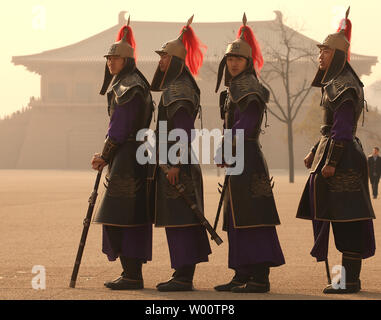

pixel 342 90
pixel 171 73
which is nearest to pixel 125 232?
pixel 171 73

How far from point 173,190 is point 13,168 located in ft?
161

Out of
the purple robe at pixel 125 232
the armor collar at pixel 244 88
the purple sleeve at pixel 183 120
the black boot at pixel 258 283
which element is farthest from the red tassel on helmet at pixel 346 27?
the black boot at pixel 258 283

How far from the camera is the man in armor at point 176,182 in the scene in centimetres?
555

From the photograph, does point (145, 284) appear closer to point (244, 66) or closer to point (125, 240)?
point (125, 240)

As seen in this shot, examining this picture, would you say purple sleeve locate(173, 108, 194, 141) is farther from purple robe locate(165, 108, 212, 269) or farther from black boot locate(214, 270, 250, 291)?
black boot locate(214, 270, 250, 291)

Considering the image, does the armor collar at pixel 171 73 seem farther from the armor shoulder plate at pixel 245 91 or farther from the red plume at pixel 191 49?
the armor shoulder plate at pixel 245 91

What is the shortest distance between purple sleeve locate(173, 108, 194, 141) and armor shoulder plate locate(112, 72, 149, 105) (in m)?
0.33

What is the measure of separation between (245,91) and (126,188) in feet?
3.50

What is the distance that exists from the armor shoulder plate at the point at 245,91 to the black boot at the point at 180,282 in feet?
3.82

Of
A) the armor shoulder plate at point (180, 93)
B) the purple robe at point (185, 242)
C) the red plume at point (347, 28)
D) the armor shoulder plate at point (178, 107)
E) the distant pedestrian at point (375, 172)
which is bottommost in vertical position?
the distant pedestrian at point (375, 172)

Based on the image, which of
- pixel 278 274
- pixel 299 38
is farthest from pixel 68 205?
pixel 299 38

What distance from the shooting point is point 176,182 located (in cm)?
557

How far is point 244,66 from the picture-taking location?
18.7 ft

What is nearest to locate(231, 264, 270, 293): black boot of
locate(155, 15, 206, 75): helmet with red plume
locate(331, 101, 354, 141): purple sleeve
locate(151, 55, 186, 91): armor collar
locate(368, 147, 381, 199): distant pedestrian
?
locate(331, 101, 354, 141): purple sleeve
